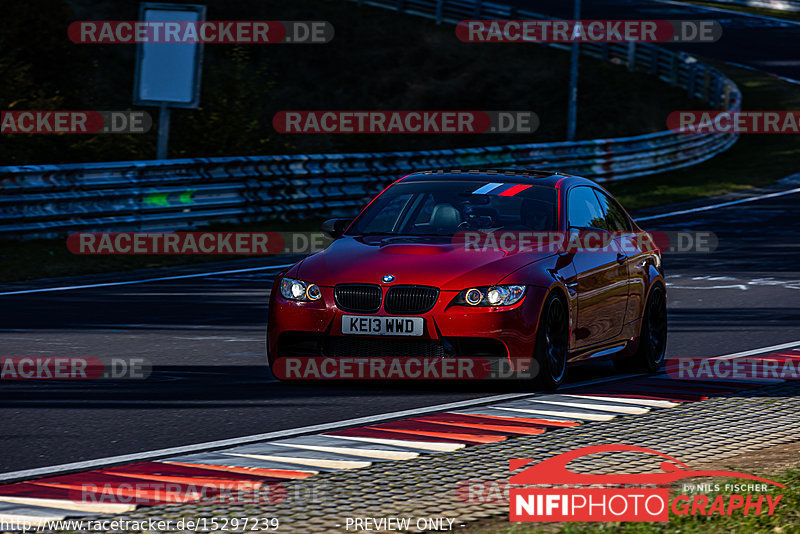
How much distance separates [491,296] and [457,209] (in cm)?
137

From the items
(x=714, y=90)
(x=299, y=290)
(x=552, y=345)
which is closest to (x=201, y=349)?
(x=299, y=290)

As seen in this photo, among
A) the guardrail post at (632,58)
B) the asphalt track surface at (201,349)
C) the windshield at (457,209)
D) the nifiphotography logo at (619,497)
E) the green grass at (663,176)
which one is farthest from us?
the guardrail post at (632,58)

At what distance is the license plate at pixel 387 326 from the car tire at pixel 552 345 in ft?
2.68

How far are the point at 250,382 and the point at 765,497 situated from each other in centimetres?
461

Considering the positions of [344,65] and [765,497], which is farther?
[344,65]

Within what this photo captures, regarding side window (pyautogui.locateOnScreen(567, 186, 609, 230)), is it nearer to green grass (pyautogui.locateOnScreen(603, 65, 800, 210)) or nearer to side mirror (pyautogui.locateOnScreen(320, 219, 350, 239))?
side mirror (pyautogui.locateOnScreen(320, 219, 350, 239))

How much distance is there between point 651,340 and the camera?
11.5m

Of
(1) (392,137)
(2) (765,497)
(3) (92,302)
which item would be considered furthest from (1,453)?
(1) (392,137)

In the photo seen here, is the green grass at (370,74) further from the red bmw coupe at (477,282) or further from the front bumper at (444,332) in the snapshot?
the front bumper at (444,332)

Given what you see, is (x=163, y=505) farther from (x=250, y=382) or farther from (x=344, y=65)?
(x=344, y=65)

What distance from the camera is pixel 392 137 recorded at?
4884cm

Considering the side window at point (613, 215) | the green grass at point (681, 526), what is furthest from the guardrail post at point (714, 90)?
the green grass at point (681, 526)

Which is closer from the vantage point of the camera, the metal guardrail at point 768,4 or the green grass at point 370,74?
the green grass at point 370,74

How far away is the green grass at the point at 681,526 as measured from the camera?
590cm
